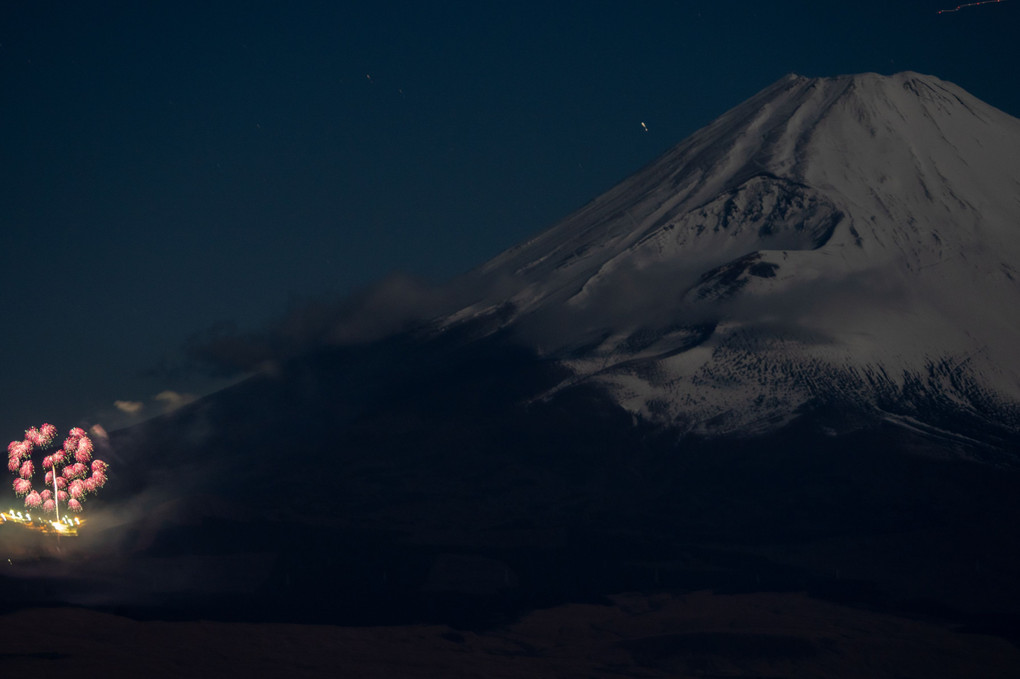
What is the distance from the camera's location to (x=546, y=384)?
96000 millimetres

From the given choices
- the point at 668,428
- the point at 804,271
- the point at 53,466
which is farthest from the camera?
the point at 804,271

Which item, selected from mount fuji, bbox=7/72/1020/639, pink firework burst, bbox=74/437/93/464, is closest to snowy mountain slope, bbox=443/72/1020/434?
mount fuji, bbox=7/72/1020/639

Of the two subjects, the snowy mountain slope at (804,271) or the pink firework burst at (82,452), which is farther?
the snowy mountain slope at (804,271)

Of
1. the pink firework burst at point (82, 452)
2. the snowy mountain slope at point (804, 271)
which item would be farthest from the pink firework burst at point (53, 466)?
the snowy mountain slope at point (804, 271)

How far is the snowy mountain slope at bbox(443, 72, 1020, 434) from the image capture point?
90.6m

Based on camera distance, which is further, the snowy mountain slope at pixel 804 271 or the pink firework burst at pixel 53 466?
the snowy mountain slope at pixel 804 271

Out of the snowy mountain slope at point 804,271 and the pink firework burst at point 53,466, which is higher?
the snowy mountain slope at point 804,271

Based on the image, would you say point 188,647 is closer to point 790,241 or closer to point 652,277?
point 652,277

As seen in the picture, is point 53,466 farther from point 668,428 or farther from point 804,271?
point 804,271

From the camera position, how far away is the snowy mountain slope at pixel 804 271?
90.6m

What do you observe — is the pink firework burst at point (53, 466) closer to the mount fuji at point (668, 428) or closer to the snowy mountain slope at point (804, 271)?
the mount fuji at point (668, 428)

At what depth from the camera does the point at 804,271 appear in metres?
103

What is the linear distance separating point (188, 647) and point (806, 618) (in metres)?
32.4

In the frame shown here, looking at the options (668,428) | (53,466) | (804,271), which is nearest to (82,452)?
(53,466)
